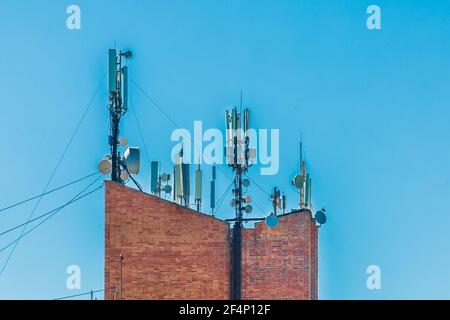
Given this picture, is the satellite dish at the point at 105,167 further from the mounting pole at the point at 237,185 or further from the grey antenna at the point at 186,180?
the grey antenna at the point at 186,180

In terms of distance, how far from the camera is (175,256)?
22.0 metres

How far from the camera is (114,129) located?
2386 cm

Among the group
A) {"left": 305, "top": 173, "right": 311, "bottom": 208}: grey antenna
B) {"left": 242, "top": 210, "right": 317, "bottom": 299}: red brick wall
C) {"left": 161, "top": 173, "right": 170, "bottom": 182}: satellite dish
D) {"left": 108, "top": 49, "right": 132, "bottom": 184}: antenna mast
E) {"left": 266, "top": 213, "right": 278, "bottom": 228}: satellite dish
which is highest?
{"left": 108, "top": 49, "right": 132, "bottom": 184}: antenna mast

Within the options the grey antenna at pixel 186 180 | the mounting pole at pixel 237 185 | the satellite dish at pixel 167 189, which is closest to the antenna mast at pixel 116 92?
the mounting pole at pixel 237 185

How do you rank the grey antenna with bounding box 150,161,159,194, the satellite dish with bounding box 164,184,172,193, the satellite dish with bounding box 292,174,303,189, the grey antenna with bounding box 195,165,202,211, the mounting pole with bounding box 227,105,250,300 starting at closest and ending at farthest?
the mounting pole with bounding box 227,105,250,300 → the satellite dish with bounding box 292,174,303,189 → the grey antenna with bounding box 150,161,159,194 → the grey antenna with bounding box 195,165,202,211 → the satellite dish with bounding box 164,184,172,193

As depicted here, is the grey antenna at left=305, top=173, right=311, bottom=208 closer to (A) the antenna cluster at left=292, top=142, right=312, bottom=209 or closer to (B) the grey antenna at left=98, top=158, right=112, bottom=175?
(A) the antenna cluster at left=292, top=142, right=312, bottom=209

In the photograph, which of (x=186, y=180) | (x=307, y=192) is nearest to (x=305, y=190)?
(x=307, y=192)

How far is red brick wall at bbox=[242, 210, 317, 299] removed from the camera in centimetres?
2270

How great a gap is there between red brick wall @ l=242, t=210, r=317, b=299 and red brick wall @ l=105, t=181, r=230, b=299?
36.8 inches

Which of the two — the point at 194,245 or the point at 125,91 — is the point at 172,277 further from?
the point at 125,91

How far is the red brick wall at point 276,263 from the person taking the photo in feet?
74.5

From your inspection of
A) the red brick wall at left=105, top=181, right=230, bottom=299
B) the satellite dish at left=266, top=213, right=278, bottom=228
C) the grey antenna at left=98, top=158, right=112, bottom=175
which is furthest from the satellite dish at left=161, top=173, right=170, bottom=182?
the red brick wall at left=105, top=181, right=230, bottom=299
